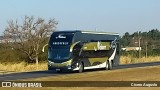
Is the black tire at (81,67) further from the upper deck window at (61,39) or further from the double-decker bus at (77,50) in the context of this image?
the upper deck window at (61,39)

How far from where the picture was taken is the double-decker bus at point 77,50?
3475cm

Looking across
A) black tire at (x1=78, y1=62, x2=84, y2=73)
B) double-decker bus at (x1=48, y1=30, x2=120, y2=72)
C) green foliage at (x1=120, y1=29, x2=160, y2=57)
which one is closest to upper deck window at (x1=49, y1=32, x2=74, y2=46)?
double-decker bus at (x1=48, y1=30, x2=120, y2=72)

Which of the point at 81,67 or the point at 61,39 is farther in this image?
the point at 81,67

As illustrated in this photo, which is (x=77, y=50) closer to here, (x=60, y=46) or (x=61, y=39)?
(x=60, y=46)

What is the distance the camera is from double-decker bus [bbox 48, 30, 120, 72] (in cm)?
3475

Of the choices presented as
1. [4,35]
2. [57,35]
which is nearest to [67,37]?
[57,35]

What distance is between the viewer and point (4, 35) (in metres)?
66.4

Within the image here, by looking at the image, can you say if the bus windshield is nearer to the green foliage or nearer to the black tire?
the black tire

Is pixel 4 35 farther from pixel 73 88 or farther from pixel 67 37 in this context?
pixel 73 88

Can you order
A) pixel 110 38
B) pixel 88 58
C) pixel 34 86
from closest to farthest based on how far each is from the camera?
pixel 34 86, pixel 88 58, pixel 110 38

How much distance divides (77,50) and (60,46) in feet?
4.89

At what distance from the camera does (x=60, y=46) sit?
35.0 m

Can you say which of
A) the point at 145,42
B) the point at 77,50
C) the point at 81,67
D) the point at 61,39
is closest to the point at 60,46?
the point at 61,39

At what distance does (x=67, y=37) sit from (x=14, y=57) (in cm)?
2761
